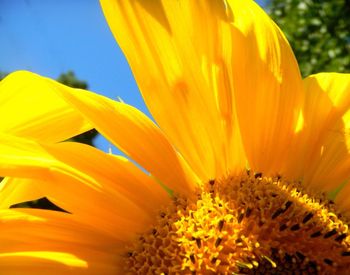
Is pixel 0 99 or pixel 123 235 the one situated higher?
pixel 0 99

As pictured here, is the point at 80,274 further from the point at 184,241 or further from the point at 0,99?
the point at 0,99

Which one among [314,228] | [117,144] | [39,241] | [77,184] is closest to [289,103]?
[314,228]

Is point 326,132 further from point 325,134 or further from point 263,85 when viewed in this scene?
point 263,85

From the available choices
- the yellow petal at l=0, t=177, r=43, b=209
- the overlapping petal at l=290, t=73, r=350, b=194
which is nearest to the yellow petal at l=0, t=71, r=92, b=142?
the yellow petal at l=0, t=177, r=43, b=209

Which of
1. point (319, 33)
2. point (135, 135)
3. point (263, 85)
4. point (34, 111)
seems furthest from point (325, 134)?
point (319, 33)

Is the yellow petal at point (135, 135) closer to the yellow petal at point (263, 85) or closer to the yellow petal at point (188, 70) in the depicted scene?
the yellow petal at point (188, 70)

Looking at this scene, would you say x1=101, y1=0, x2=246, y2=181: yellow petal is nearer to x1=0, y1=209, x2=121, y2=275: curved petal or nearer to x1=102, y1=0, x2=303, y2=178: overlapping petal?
x1=102, y1=0, x2=303, y2=178: overlapping petal

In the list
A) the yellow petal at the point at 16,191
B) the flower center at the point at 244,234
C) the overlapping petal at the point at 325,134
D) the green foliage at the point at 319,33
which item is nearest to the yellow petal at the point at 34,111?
the yellow petal at the point at 16,191
